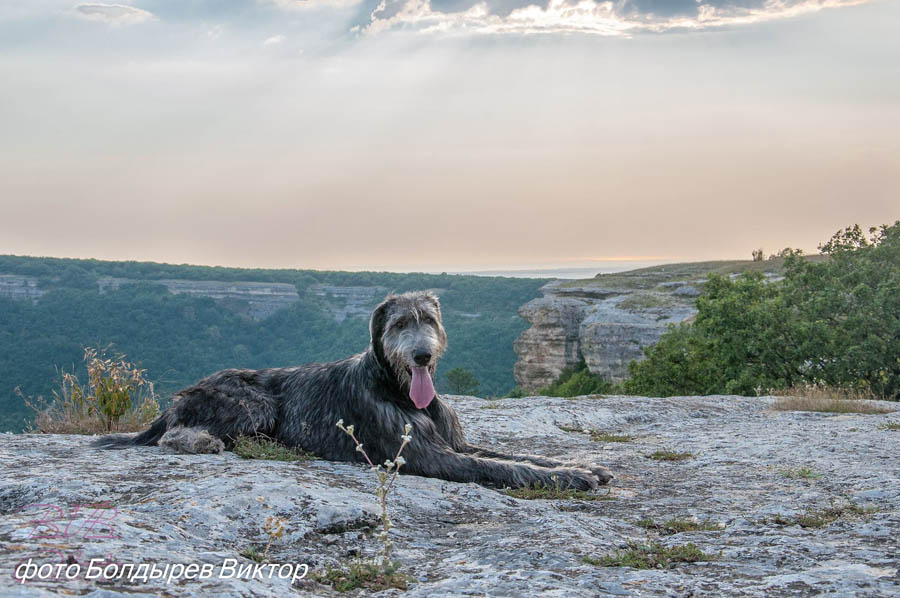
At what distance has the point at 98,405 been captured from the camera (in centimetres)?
1080

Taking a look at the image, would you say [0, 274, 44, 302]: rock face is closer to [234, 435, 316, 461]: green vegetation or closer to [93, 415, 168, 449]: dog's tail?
[93, 415, 168, 449]: dog's tail

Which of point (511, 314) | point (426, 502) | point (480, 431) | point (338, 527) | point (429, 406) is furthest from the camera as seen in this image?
point (511, 314)

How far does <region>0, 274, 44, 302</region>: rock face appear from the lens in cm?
7945

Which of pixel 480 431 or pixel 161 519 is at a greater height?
pixel 161 519

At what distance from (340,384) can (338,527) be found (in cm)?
314

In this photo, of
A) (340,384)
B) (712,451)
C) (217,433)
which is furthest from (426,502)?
(712,451)

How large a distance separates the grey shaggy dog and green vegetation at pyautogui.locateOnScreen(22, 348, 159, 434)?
2.85 metres

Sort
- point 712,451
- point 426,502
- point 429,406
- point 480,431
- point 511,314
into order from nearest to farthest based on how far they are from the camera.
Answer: point 426,502, point 429,406, point 712,451, point 480,431, point 511,314

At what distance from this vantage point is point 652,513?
5770 millimetres

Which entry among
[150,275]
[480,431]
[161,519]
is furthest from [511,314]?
[161,519]

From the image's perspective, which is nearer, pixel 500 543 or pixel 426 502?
pixel 500 543

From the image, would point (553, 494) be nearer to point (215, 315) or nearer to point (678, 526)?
point (678, 526)

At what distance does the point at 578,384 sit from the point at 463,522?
182ft

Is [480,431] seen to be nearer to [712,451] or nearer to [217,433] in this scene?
[712,451]
